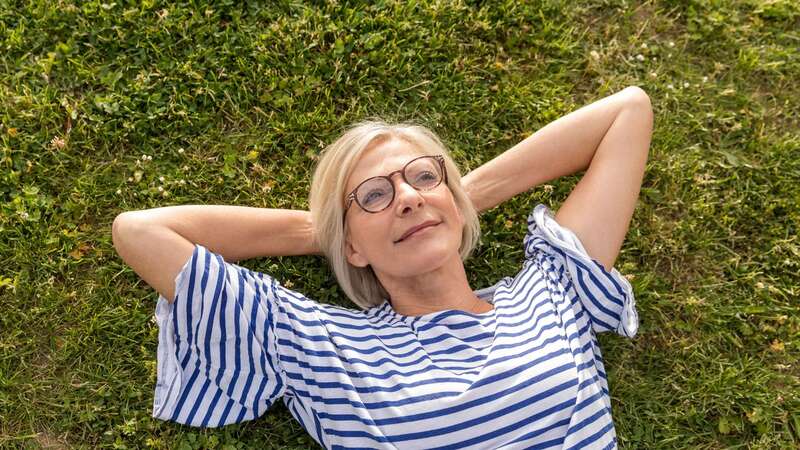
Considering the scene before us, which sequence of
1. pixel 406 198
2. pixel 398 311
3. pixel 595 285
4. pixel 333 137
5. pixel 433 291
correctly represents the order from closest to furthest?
pixel 406 198 < pixel 595 285 < pixel 433 291 < pixel 398 311 < pixel 333 137

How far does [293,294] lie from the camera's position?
4.04 m

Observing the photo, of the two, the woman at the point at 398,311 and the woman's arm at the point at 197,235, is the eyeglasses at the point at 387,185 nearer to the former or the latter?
the woman at the point at 398,311

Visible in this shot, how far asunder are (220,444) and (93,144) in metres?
2.15

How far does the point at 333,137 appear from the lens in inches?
195

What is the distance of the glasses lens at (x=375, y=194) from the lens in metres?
3.87

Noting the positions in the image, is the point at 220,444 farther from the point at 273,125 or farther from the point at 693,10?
the point at 693,10

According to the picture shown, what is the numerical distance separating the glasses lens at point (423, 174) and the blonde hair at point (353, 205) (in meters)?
0.21

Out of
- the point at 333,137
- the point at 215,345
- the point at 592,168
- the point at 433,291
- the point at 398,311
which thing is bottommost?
the point at 398,311

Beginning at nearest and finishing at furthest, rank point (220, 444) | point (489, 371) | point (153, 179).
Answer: point (489, 371), point (220, 444), point (153, 179)

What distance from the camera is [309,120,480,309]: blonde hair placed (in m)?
4.04

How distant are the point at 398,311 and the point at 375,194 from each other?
0.77m

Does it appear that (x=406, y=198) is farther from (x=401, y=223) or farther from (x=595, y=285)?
(x=595, y=285)

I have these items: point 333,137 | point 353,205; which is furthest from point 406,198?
point 333,137

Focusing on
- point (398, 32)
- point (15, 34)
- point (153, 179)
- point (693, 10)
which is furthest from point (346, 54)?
point (693, 10)
